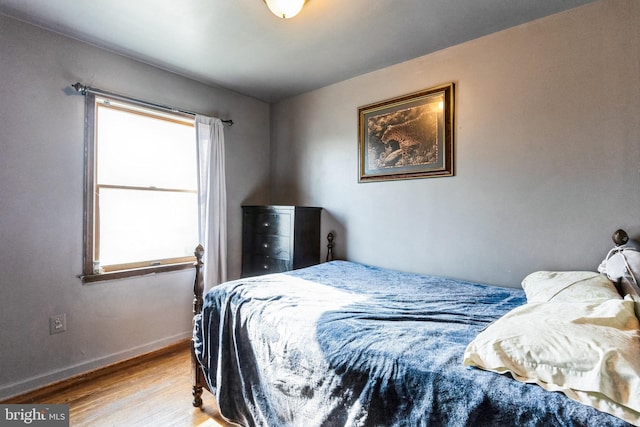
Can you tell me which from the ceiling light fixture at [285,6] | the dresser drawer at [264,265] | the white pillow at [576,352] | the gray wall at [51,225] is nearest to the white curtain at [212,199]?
the dresser drawer at [264,265]

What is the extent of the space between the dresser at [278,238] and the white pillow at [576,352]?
6.44 feet

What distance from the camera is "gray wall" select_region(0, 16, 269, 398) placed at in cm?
192

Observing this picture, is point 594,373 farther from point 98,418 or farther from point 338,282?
point 98,418

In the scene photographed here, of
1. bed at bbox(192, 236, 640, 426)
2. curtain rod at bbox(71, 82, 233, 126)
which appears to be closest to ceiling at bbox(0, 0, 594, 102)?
curtain rod at bbox(71, 82, 233, 126)

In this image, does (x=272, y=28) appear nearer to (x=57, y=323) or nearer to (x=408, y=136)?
(x=408, y=136)

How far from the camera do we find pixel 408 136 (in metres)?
2.50

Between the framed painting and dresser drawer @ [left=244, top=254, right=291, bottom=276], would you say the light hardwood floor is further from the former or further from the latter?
the framed painting

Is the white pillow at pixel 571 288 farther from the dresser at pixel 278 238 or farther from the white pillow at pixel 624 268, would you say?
the dresser at pixel 278 238

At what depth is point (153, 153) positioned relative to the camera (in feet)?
8.66

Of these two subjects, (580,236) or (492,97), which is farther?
(492,97)

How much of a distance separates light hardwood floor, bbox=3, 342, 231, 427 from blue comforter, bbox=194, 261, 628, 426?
290 mm

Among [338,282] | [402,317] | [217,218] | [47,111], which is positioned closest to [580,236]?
[402,317]

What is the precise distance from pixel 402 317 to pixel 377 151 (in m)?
1.67

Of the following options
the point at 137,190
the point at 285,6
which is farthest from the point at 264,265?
the point at 285,6
